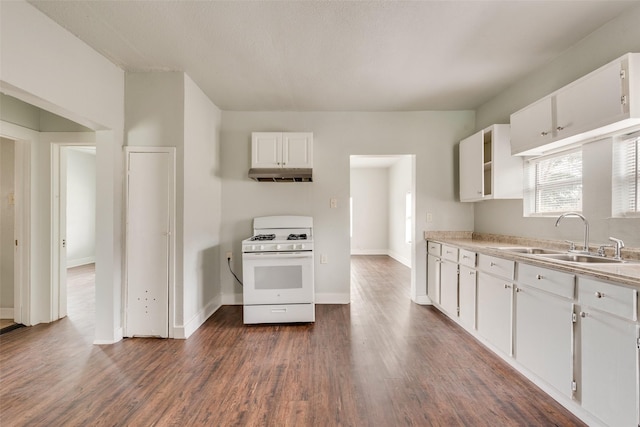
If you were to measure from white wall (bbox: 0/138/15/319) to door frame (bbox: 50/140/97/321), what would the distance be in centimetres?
47

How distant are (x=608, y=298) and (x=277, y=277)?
2.48 metres

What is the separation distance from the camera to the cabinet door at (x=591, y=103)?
1648 mm

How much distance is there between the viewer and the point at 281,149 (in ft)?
11.0

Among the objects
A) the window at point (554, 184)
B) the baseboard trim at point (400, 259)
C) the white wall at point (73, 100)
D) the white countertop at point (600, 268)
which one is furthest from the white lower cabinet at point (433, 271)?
the white wall at point (73, 100)

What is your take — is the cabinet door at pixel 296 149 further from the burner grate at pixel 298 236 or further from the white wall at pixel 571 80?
the white wall at pixel 571 80

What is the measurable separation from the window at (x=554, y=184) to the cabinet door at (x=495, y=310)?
93cm

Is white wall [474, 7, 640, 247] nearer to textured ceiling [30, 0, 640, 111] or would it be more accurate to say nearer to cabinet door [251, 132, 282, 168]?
textured ceiling [30, 0, 640, 111]

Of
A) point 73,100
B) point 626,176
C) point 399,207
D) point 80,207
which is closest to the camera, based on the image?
point 626,176

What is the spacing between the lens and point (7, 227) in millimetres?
3053

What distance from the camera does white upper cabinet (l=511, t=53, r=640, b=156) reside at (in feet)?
5.23

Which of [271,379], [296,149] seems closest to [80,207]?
[296,149]

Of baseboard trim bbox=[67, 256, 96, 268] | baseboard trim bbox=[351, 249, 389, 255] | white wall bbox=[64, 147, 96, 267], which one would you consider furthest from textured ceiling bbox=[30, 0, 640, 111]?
baseboard trim bbox=[67, 256, 96, 268]

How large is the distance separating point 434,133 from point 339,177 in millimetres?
1403

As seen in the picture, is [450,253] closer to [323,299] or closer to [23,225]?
[323,299]
